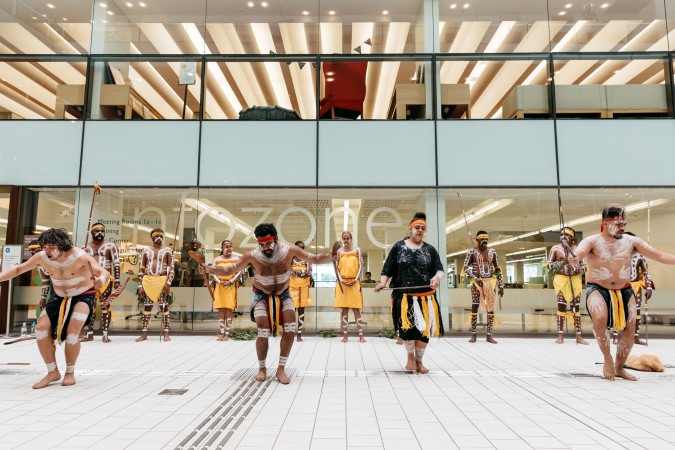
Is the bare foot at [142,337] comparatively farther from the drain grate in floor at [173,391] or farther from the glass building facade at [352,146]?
the drain grate in floor at [173,391]

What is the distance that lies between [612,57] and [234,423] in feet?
37.9

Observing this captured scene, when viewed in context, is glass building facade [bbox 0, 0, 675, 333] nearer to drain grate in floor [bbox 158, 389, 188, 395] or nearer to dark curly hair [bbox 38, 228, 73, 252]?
dark curly hair [bbox 38, 228, 73, 252]

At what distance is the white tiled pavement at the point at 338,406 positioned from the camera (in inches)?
123

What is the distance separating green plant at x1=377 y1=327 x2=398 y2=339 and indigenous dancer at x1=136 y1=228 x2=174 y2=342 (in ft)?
14.3

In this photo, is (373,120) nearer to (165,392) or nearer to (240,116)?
(240,116)

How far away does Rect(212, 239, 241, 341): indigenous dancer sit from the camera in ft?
29.5

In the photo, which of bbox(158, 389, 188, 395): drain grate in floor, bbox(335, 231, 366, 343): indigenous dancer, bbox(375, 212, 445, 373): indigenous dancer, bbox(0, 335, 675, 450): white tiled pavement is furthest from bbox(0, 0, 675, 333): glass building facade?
bbox(158, 389, 188, 395): drain grate in floor

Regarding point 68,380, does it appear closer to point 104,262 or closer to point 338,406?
point 338,406

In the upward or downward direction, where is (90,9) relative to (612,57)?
upward

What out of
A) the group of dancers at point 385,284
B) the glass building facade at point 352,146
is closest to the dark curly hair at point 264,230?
the group of dancers at point 385,284

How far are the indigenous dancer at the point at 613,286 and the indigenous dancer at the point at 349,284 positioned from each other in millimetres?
4384

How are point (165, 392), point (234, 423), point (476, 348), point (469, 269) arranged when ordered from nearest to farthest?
point (234, 423)
point (165, 392)
point (476, 348)
point (469, 269)

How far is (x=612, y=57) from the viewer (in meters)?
10.6

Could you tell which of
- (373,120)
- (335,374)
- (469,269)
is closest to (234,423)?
(335,374)
